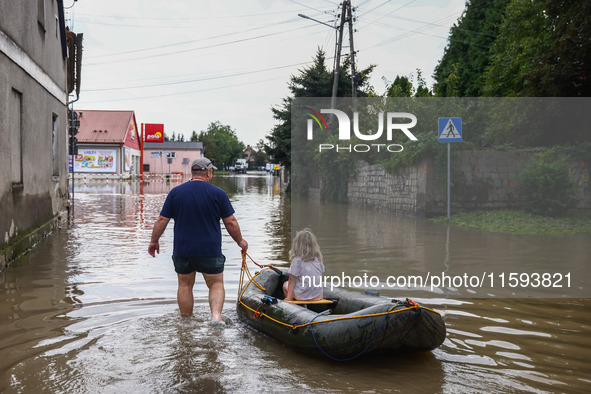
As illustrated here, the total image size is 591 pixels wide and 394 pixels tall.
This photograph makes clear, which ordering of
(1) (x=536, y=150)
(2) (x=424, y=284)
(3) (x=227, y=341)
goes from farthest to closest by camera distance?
1. (1) (x=536, y=150)
2. (2) (x=424, y=284)
3. (3) (x=227, y=341)

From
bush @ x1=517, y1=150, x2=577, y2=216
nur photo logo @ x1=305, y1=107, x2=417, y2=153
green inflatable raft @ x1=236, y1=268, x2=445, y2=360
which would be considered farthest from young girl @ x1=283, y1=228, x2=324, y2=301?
nur photo logo @ x1=305, y1=107, x2=417, y2=153

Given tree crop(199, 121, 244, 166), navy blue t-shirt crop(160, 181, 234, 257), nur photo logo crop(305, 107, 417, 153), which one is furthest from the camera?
tree crop(199, 121, 244, 166)

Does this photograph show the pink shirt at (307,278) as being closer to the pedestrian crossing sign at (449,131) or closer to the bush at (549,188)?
the pedestrian crossing sign at (449,131)

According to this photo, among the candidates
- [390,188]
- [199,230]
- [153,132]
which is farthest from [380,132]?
[153,132]

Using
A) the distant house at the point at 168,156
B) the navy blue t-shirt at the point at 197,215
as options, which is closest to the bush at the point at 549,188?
the navy blue t-shirt at the point at 197,215

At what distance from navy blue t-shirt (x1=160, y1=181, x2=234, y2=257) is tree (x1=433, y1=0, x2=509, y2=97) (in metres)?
31.4

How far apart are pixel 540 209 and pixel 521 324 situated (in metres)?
10.2

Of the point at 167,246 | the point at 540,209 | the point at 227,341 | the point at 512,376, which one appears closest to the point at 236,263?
the point at 167,246

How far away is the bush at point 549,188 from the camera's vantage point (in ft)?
50.5

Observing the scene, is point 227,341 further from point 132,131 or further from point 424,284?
point 132,131

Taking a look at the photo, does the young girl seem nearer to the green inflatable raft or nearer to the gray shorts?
the green inflatable raft

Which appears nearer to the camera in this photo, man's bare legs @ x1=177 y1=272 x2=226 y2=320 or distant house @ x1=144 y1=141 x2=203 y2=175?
man's bare legs @ x1=177 y1=272 x2=226 y2=320

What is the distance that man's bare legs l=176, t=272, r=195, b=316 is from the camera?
6551 millimetres

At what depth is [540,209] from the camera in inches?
619
